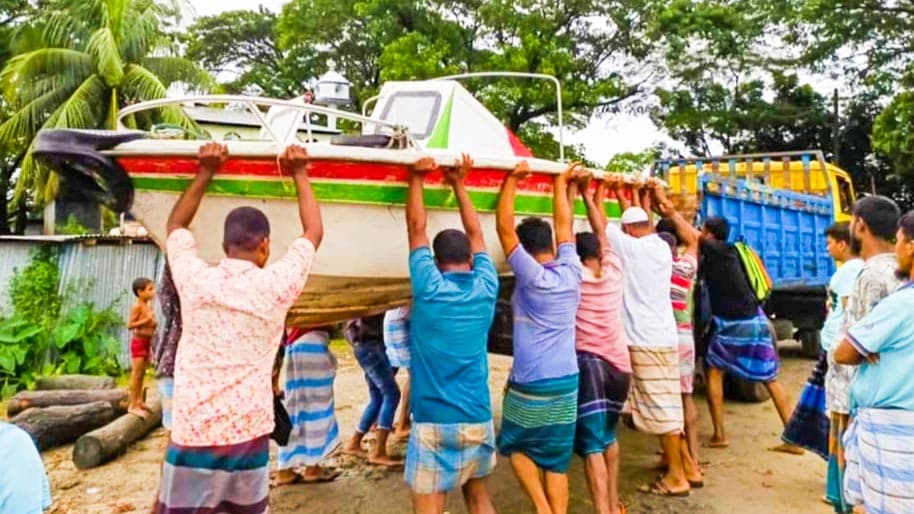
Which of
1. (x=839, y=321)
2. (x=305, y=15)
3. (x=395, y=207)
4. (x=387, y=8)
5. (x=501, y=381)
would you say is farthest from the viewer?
(x=305, y=15)

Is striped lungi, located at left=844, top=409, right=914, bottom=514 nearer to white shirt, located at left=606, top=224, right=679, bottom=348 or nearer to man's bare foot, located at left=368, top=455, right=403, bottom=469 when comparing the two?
white shirt, located at left=606, top=224, right=679, bottom=348

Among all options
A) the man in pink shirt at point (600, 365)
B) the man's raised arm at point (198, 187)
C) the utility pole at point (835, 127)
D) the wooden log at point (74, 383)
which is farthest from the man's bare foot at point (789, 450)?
the utility pole at point (835, 127)

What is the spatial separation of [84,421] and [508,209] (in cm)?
449

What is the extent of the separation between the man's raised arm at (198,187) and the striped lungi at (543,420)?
5.58ft

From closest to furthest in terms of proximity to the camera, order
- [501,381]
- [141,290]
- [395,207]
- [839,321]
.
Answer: [395,207]
[839,321]
[141,290]
[501,381]

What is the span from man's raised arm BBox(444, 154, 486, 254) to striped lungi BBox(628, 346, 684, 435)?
1.41m

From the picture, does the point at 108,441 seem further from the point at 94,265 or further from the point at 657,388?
the point at 94,265

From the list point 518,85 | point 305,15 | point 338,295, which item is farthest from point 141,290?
point 305,15

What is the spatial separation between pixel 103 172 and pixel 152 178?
0.19 m

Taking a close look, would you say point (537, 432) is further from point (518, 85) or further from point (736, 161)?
point (518, 85)

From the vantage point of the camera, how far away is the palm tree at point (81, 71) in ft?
47.0

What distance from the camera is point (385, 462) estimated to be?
5.34m

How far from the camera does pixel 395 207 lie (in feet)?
11.7

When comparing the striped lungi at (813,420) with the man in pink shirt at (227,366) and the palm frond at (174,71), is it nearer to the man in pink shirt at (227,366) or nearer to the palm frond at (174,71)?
the man in pink shirt at (227,366)
